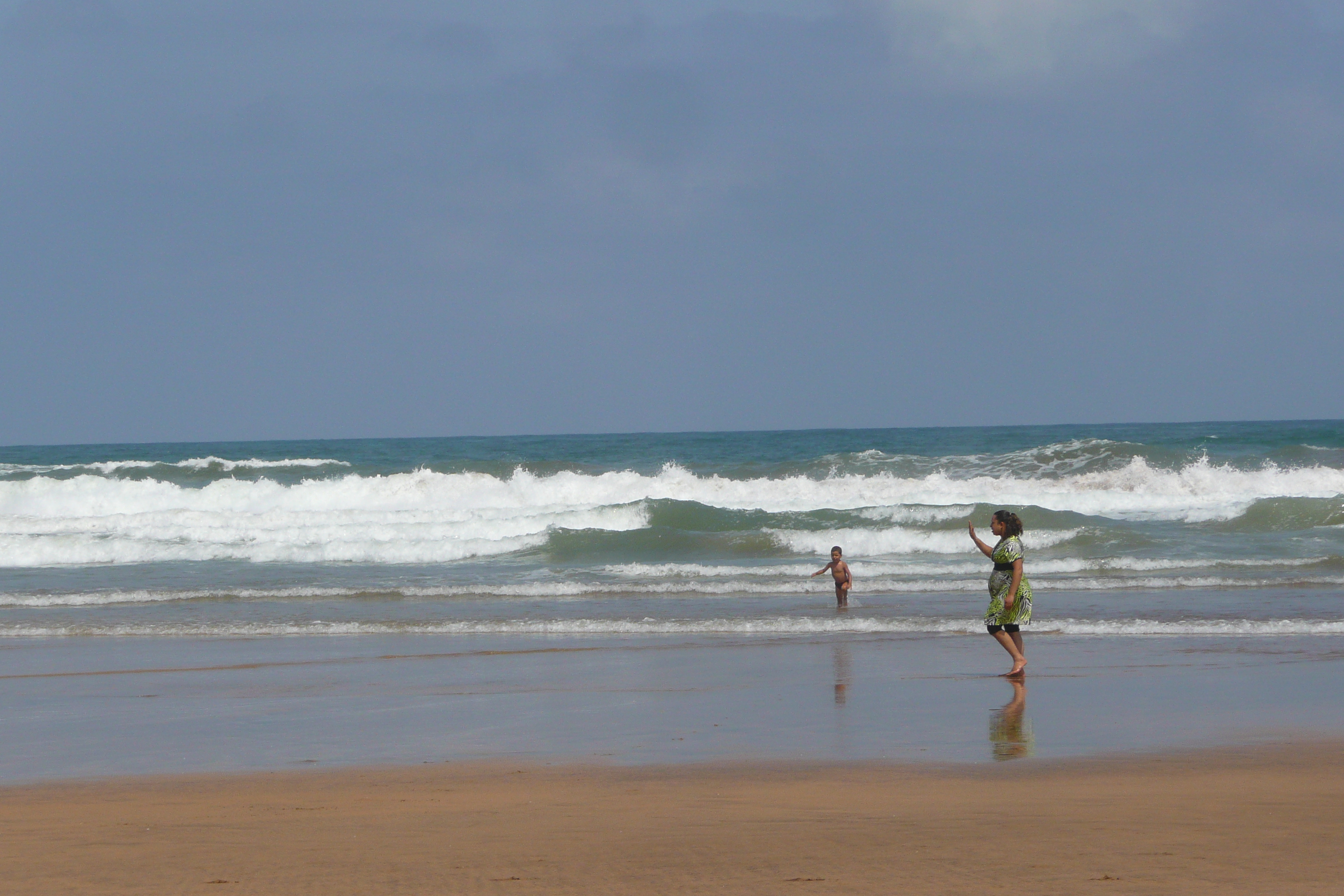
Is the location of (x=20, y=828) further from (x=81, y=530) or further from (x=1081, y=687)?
(x=81, y=530)

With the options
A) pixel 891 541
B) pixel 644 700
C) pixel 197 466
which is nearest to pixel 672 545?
pixel 891 541

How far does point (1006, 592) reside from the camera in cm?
958

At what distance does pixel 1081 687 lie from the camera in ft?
29.1

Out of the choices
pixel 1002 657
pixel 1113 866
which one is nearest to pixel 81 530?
pixel 1002 657

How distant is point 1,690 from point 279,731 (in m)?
3.33

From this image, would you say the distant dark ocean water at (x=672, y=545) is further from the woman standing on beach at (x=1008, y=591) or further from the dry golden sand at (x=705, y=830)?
the dry golden sand at (x=705, y=830)

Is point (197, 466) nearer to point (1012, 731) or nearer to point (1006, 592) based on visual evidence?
point (1006, 592)

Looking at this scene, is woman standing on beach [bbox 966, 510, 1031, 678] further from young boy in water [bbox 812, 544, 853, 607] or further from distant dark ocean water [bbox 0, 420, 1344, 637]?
young boy in water [bbox 812, 544, 853, 607]

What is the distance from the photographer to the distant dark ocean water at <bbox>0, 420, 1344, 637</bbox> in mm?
13422

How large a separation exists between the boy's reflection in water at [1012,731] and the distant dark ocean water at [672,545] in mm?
3836

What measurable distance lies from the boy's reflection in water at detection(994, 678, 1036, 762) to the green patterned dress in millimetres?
895

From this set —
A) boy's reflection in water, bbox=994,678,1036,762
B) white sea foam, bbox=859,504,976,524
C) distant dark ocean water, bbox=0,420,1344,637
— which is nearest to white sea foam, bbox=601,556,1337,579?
distant dark ocean water, bbox=0,420,1344,637

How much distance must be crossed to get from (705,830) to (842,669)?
186 inches

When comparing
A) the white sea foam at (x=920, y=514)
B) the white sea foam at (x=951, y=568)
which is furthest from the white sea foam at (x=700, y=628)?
the white sea foam at (x=920, y=514)
